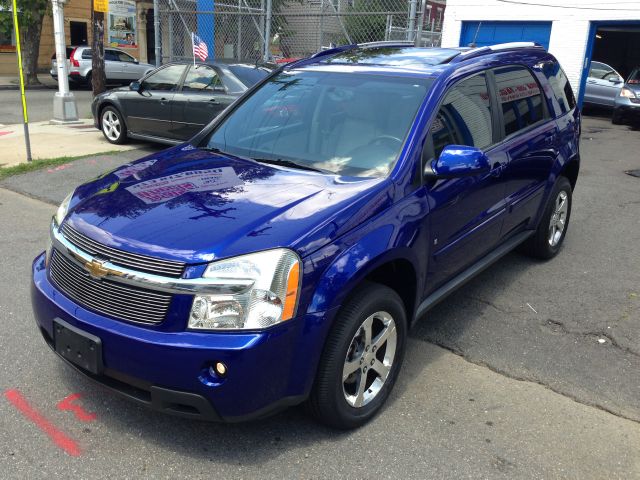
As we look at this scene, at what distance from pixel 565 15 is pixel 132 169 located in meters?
14.3

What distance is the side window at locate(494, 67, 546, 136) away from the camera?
14.3ft

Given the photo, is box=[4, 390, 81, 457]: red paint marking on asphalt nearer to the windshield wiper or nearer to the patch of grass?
the windshield wiper

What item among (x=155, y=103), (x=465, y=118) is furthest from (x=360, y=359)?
(x=155, y=103)

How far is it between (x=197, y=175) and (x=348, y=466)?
1722mm

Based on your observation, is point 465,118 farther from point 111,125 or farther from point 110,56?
point 110,56

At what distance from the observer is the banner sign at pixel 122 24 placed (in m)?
30.7

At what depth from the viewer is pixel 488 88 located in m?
4.18

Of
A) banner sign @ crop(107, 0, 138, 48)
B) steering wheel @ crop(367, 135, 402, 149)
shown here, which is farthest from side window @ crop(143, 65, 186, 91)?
banner sign @ crop(107, 0, 138, 48)

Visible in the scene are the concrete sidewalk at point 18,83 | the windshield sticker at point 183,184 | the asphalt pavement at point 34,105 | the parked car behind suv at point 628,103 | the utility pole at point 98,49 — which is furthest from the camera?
the concrete sidewalk at point 18,83

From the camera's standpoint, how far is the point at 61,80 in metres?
12.7

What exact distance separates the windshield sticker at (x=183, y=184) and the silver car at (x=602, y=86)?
16.3 meters

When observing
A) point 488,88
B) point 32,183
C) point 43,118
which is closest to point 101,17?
point 43,118

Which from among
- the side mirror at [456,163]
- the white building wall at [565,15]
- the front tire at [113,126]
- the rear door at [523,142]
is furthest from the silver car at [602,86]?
the side mirror at [456,163]

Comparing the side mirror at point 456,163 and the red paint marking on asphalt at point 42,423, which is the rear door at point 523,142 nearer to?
the side mirror at point 456,163
